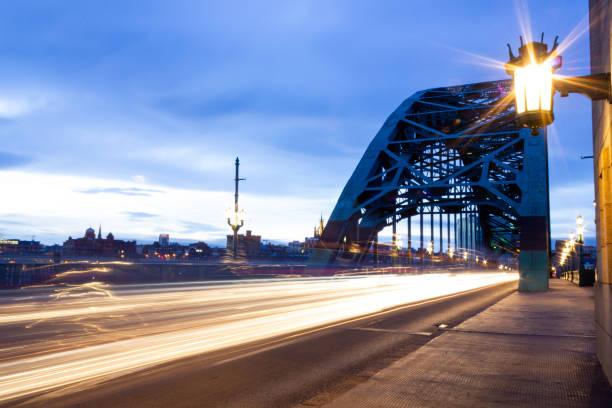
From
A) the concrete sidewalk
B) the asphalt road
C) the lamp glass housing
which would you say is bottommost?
the asphalt road

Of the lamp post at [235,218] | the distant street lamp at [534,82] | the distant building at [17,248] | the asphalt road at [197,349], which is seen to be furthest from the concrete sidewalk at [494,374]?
the distant building at [17,248]

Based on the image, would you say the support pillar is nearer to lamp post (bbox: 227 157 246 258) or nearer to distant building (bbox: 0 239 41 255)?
lamp post (bbox: 227 157 246 258)

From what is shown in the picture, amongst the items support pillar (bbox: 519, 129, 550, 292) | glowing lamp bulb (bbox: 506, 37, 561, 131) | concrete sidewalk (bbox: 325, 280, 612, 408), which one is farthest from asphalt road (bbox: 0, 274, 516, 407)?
support pillar (bbox: 519, 129, 550, 292)

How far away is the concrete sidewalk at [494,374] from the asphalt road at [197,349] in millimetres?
732

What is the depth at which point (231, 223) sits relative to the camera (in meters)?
30.6

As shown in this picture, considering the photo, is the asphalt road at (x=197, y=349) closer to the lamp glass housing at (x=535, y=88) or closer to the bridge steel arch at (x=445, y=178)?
the lamp glass housing at (x=535, y=88)

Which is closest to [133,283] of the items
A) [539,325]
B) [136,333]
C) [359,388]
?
[136,333]

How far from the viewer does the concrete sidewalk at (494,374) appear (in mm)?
6023

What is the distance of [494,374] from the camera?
7.44 metres

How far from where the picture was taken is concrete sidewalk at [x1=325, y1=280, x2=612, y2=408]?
6.02 meters

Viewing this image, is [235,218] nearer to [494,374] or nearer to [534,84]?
[494,374]

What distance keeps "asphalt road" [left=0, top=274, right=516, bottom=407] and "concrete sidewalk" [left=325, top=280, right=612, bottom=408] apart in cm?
73

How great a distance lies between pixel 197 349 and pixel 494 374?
543 cm

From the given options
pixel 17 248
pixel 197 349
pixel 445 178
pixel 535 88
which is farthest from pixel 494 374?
pixel 17 248
